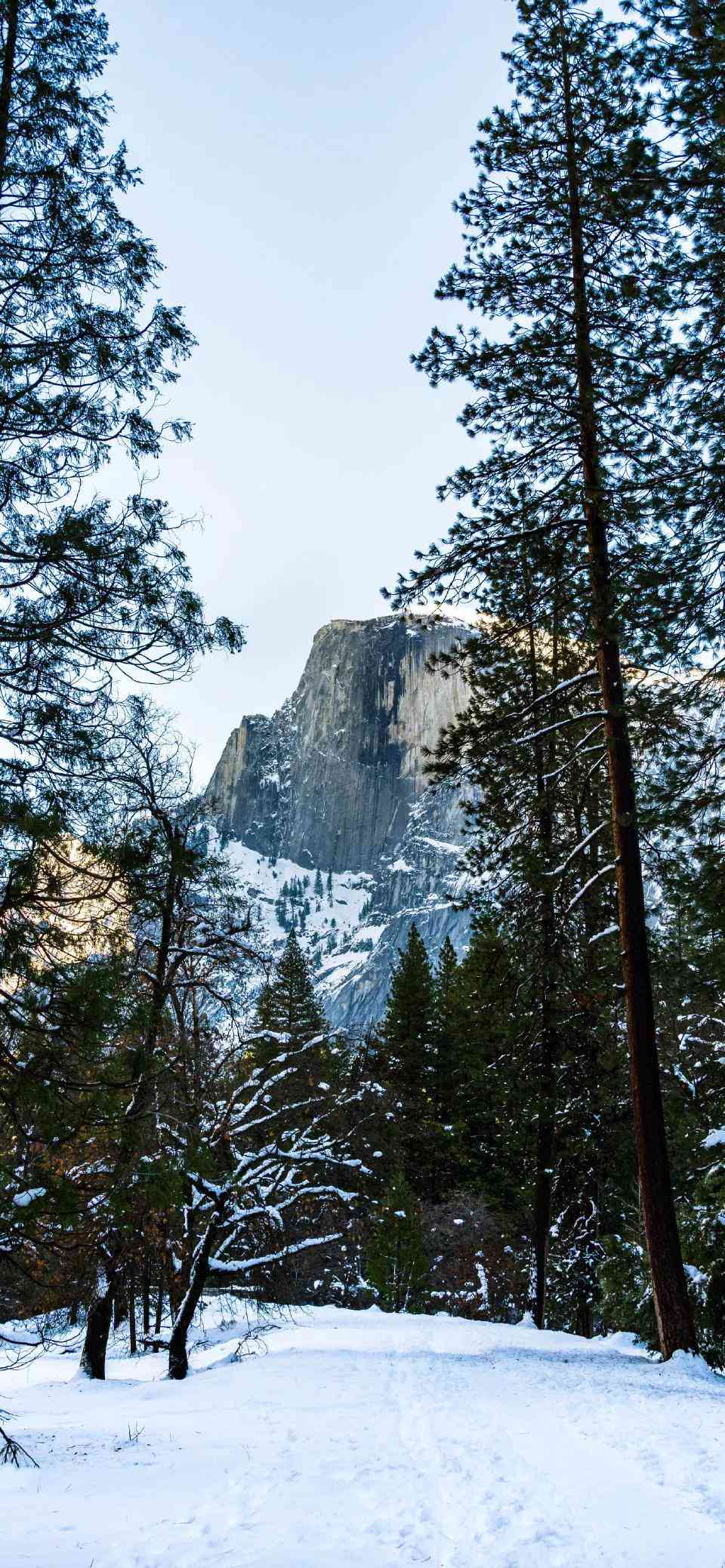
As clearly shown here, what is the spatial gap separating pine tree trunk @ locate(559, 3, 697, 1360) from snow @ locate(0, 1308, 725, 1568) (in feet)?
2.14

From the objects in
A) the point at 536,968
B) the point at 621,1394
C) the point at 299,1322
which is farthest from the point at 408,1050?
the point at 621,1394

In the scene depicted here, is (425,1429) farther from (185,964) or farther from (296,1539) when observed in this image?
(185,964)

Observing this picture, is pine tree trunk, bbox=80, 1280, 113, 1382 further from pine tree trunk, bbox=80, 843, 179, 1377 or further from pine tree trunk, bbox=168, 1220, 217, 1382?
pine tree trunk, bbox=168, 1220, 217, 1382

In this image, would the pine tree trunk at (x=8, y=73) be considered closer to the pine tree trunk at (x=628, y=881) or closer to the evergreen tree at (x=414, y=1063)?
the pine tree trunk at (x=628, y=881)

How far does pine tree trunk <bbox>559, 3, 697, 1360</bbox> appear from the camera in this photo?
748 centimetres

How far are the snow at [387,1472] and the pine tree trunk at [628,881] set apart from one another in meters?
0.65

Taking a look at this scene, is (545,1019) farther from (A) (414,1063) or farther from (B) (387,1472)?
(A) (414,1063)

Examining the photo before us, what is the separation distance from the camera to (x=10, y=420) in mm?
5051

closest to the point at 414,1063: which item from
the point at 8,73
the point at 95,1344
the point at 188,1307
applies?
the point at 95,1344

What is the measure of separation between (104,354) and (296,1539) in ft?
19.8

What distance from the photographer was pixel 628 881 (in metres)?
8.33

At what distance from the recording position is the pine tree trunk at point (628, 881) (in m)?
7.48

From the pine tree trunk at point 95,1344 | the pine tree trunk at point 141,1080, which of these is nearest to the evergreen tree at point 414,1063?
the pine tree trunk at point 95,1344

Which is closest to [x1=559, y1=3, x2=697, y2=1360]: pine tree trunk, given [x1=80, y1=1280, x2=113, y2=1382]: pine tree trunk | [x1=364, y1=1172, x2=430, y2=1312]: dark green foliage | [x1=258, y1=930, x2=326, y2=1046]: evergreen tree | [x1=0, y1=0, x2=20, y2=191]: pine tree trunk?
[x1=0, y1=0, x2=20, y2=191]: pine tree trunk
